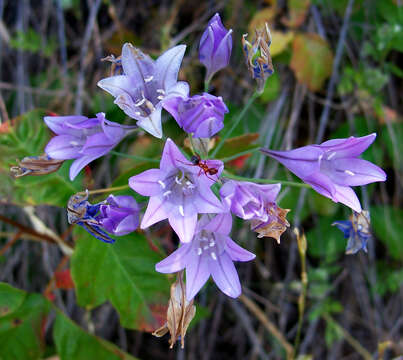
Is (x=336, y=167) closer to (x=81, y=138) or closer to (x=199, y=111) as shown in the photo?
(x=199, y=111)

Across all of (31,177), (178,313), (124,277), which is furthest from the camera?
(31,177)

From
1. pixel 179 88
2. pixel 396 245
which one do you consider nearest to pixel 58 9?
pixel 179 88

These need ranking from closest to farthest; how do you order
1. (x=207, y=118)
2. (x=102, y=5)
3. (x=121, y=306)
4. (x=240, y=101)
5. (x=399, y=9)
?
1. (x=207, y=118)
2. (x=121, y=306)
3. (x=399, y=9)
4. (x=240, y=101)
5. (x=102, y=5)

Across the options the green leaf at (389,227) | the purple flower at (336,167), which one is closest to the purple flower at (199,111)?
the purple flower at (336,167)

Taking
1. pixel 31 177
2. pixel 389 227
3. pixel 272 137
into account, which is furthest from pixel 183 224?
pixel 389 227

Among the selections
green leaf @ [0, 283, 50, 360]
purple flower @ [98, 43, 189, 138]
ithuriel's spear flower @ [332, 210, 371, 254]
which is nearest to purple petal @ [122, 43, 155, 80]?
purple flower @ [98, 43, 189, 138]

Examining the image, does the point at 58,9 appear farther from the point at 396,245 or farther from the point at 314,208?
the point at 396,245

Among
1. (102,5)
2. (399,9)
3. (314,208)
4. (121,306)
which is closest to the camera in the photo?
(121,306)
